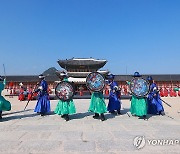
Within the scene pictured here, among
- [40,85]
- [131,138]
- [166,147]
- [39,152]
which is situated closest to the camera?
[39,152]

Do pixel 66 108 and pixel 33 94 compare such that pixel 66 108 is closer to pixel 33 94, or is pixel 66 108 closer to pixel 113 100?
pixel 113 100

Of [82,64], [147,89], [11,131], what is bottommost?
[11,131]

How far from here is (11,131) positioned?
19.2 ft

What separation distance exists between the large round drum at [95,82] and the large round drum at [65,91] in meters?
0.70

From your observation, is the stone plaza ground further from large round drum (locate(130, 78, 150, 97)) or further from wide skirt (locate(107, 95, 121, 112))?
wide skirt (locate(107, 95, 121, 112))

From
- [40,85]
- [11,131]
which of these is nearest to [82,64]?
[40,85]

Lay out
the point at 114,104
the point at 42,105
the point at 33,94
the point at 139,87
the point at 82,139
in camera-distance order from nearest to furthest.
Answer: the point at 82,139
the point at 139,87
the point at 42,105
the point at 114,104
the point at 33,94

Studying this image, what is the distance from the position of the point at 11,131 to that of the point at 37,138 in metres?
1.26

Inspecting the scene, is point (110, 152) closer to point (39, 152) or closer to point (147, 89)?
point (39, 152)

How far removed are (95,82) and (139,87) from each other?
1.82m

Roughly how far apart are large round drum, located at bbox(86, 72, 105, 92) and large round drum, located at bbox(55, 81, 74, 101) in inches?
27.6

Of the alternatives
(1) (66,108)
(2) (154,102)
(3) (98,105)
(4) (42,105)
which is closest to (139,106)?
(2) (154,102)

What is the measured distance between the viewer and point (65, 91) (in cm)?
776

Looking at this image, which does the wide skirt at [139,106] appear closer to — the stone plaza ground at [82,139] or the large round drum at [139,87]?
the large round drum at [139,87]
